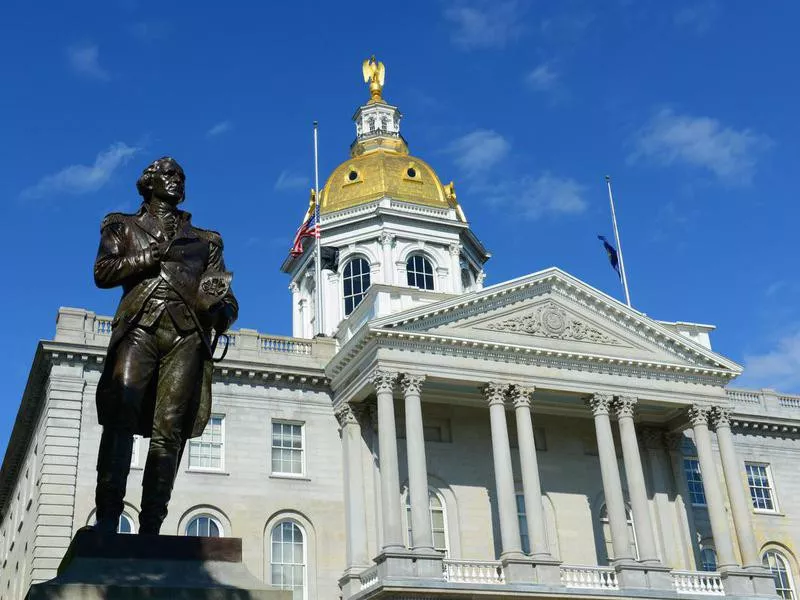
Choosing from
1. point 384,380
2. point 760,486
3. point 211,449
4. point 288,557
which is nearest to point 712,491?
point 760,486

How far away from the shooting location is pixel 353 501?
3619 centimetres

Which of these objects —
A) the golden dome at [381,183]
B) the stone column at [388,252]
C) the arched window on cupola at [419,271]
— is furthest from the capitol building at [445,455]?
the golden dome at [381,183]

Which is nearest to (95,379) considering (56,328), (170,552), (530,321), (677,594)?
(56,328)

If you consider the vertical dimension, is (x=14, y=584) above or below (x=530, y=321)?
below

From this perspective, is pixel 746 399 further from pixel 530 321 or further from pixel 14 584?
pixel 14 584

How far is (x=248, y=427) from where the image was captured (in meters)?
37.6

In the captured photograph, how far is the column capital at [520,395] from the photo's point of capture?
3647 cm

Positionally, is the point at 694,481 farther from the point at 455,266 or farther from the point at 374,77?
the point at 374,77

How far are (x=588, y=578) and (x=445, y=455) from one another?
684 centimetres

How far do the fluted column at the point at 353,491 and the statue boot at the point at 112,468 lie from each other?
28.5m

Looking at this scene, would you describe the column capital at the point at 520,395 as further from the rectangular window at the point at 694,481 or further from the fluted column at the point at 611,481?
the rectangular window at the point at 694,481

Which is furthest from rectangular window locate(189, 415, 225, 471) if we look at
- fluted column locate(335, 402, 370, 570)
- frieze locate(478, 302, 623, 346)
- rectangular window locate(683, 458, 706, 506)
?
rectangular window locate(683, 458, 706, 506)

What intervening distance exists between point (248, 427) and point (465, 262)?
1833 centimetres

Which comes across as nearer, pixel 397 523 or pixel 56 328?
pixel 397 523
